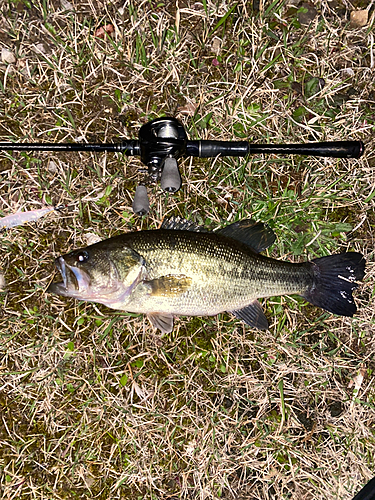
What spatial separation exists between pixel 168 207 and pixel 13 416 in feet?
8.51

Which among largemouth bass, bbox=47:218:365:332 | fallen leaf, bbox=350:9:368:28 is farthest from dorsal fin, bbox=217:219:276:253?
fallen leaf, bbox=350:9:368:28

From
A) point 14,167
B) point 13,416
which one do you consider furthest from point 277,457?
point 14,167

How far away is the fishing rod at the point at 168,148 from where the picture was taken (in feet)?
9.58

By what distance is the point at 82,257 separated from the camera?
9.76ft

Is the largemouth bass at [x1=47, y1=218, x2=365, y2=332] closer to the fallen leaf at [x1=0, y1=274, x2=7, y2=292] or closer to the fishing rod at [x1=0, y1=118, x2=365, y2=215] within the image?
the fishing rod at [x1=0, y1=118, x2=365, y2=215]

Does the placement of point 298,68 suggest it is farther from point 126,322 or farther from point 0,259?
point 0,259

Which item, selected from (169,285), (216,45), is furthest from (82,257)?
(216,45)

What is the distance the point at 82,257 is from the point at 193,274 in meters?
0.97

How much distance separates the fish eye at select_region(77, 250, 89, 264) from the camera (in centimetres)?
297

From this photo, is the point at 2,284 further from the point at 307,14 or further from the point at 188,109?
the point at 307,14

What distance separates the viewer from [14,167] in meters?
3.46

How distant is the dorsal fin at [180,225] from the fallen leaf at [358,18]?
268 cm

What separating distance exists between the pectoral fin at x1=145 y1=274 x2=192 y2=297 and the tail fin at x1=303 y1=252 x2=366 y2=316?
1.23 meters

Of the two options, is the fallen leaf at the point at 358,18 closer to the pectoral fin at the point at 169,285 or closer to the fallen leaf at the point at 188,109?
the fallen leaf at the point at 188,109
